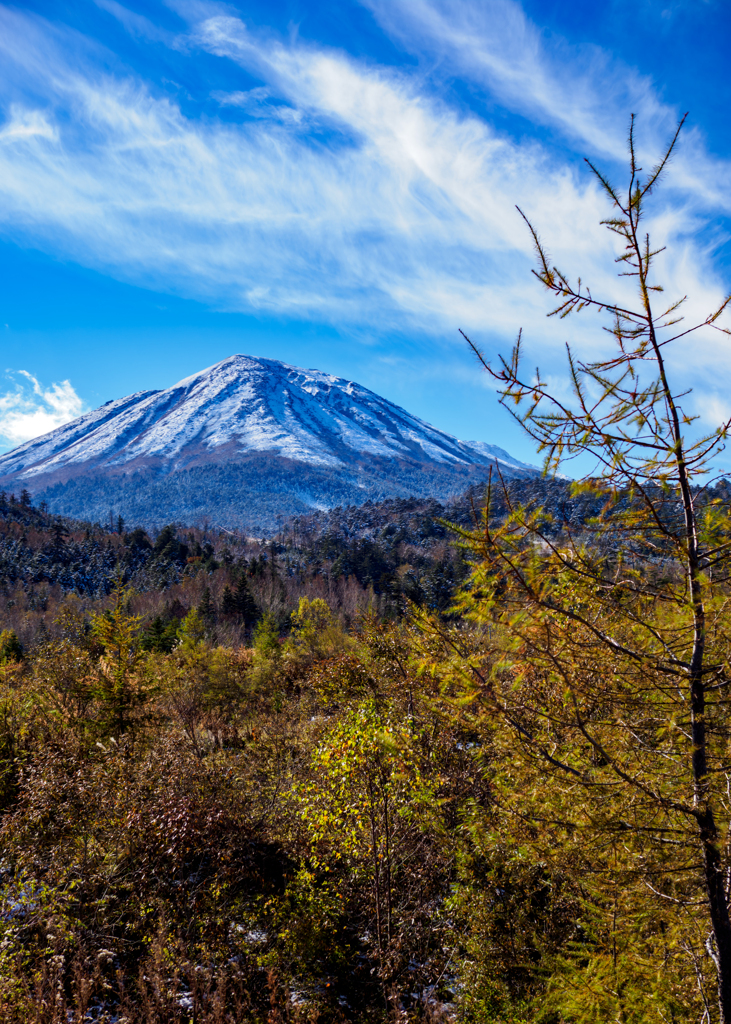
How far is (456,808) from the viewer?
7.19 m

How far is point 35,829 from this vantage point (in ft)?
20.6

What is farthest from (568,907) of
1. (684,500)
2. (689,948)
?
(684,500)

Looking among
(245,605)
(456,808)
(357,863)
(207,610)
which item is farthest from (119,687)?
(245,605)

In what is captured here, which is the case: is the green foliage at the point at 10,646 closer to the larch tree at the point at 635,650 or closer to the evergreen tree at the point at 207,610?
the evergreen tree at the point at 207,610

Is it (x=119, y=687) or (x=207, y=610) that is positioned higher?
(x=119, y=687)

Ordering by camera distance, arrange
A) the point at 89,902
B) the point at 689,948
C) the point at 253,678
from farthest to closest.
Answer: the point at 253,678 < the point at 89,902 < the point at 689,948

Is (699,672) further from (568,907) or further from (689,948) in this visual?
(568,907)

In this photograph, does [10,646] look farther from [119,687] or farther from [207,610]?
[119,687]

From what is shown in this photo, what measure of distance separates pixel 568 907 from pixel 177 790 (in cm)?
566

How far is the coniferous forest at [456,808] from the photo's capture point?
2.48 meters

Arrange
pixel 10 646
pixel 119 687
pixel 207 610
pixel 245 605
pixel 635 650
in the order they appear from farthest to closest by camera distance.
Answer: pixel 245 605 < pixel 207 610 < pixel 10 646 < pixel 119 687 < pixel 635 650

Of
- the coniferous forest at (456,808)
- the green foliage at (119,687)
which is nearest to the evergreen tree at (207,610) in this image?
the coniferous forest at (456,808)

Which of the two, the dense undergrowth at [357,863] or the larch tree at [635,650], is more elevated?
the larch tree at [635,650]

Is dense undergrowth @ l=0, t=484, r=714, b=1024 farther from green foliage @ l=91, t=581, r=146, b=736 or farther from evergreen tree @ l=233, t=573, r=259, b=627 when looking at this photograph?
evergreen tree @ l=233, t=573, r=259, b=627
